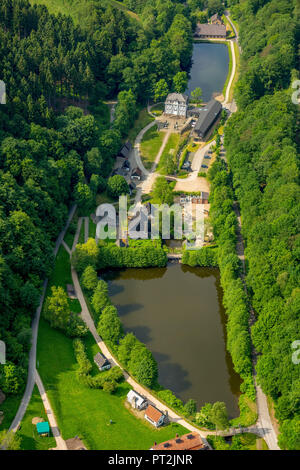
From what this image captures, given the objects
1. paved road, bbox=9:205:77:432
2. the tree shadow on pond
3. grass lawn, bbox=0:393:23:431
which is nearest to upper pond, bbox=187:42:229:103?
paved road, bbox=9:205:77:432

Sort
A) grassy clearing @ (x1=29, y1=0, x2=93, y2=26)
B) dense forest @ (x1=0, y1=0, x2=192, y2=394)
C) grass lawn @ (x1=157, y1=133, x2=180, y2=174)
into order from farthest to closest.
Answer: grassy clearing @ (x1=29, y1=0, x2=93, y2=26) < grass lawn @ (x1=157, y1=133, x2=180, y2=174) < dense forest @ (x1=0, y1=0, x2=192, y2=394)

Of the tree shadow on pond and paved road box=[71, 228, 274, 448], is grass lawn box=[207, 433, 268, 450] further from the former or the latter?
the tree shadow on pond

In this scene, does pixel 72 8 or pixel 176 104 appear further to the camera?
Answer: pixel 72 8

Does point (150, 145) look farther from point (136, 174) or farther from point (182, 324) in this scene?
point (182, 324)

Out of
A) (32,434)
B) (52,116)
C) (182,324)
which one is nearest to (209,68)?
(52,116)

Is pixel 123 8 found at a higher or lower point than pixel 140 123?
higher

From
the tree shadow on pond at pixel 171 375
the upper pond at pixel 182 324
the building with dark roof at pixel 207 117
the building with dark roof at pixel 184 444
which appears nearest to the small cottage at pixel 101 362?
the tree shadow on pond at pixel 171 375

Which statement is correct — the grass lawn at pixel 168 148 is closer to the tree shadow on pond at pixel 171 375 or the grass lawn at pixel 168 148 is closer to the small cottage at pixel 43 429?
the tree shadow on pond at pixel 171 375
